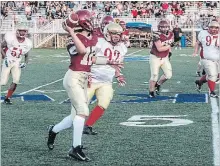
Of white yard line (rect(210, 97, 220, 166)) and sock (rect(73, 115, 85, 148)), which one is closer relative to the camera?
white yard line (rect(210, 97, 220, 166))

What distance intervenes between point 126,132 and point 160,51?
5.54 m

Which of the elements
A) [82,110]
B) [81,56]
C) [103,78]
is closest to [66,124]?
[82,110]

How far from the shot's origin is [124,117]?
38.2 ft

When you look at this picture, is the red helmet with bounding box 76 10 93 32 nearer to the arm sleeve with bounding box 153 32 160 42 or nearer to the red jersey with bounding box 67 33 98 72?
the red jersey with bounding box 67 33 98 72

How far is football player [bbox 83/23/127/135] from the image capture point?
32.3ft

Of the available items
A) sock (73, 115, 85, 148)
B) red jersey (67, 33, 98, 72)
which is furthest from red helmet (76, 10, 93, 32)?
sock (73, 115, 85, 148)

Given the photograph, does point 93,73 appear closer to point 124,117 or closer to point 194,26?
point 124,117

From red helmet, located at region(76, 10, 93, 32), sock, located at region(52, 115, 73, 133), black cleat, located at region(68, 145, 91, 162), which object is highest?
red helmet, located at region(76, 10, 93, 32)

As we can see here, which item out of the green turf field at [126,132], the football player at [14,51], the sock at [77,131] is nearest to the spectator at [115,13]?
the green turf field at [126,132]

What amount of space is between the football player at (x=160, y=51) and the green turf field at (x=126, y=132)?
0.41 meters

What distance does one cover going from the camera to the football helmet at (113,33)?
30.6ft

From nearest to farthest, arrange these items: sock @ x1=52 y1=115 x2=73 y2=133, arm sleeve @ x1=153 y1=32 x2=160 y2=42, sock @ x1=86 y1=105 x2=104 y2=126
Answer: sock @ x1=52 y1=115 x2=73 y2=133, sock @ x1=86 y1=105 x2=104 y2=126, arm sleeve @ x1=153 y1=32 x2=160 y2=42

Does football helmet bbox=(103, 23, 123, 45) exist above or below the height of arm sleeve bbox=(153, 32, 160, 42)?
above

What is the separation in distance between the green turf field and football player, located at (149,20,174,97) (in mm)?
409
